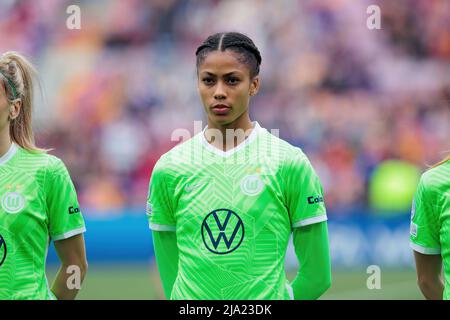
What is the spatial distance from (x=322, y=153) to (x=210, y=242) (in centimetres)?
760

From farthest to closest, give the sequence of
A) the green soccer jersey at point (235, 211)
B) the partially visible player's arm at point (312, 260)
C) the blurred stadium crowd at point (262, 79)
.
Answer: the blurred stadium crowd at point (262, 79)
the partially visible player's arm at point (312, 260)
the green soccer jersey at point (235, 211)

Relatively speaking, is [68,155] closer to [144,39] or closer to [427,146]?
[144,39]

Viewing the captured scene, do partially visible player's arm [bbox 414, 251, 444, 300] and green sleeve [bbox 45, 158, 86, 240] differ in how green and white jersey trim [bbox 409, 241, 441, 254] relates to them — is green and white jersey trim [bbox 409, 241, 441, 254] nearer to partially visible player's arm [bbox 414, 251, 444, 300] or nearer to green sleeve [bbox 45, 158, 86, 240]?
partially visible player's arm [bbox 414, 251, 444, 300]

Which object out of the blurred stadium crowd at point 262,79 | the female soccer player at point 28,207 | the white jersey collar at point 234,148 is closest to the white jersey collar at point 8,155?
the female soccer player at point 28,207

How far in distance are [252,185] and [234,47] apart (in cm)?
56

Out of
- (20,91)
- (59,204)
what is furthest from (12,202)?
(20,91)

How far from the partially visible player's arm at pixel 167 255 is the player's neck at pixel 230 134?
0.42 metres

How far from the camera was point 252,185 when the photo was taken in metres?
3.63

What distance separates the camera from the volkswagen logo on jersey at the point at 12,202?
374 cm

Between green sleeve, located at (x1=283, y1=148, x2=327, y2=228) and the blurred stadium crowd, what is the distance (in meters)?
7.06

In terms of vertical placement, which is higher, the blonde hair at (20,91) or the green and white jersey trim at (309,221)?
the blonde hair at (20,91)

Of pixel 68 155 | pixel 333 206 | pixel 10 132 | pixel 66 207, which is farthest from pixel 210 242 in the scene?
pixel 68 155

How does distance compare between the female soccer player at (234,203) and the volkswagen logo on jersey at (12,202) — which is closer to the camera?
the female soccer player at (234,203)

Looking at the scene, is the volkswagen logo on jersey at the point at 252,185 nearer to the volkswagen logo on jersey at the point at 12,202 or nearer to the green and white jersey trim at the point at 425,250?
the green and white jersey trim at the point at 425,250
